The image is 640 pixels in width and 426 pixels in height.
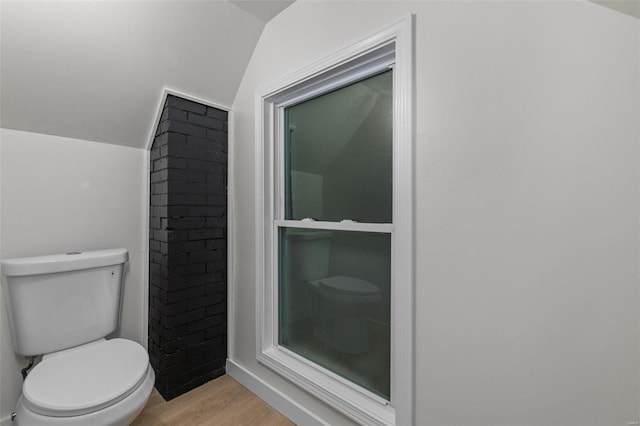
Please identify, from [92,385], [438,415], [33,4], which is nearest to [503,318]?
[438,415]

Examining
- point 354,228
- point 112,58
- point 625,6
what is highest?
point 112,58

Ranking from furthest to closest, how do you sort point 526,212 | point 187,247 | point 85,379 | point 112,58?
1. point 187,247
2. point 112,58
3. point 85,379
4. point 526,212

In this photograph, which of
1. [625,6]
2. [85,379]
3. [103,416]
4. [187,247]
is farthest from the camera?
[187,247]

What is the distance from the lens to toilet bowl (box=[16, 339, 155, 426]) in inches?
40.6

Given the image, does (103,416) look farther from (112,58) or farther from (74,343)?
(112,58)

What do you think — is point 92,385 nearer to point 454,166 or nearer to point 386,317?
point 386,317

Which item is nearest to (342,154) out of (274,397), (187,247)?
(187,247)

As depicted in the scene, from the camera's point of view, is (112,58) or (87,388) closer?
(87,388)

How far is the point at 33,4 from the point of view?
1.19m

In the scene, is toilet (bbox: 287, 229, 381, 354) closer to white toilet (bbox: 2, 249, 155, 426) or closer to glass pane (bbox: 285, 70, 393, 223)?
glass pane (bbox: 285, 70, 393, 223)

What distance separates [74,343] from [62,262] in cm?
44

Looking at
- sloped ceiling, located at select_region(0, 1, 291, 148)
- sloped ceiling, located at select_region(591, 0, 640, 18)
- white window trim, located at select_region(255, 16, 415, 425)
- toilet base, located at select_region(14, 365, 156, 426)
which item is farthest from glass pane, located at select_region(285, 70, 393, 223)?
toilet base, located at select_region(14, 365, 156, 426)

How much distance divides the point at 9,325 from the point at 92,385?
2.39 ft

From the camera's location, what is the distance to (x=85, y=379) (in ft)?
3.87
